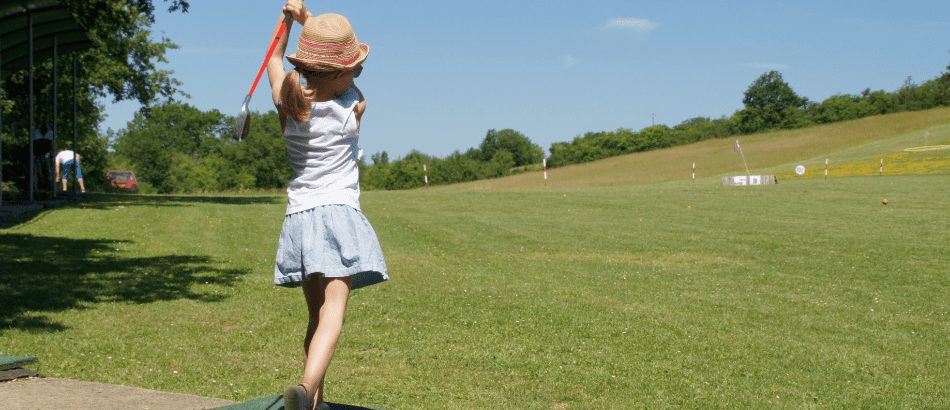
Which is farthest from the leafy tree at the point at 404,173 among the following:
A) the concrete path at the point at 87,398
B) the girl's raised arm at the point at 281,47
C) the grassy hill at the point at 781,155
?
the girl's raised arm at the point at 281,47

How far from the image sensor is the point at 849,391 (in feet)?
16.7

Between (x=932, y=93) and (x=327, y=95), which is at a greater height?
(x=932, y=93)

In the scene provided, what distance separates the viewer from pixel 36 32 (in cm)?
1513

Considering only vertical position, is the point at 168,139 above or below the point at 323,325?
above

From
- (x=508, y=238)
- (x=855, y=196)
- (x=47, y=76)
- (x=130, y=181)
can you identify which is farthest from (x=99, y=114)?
(x=855, y=196)

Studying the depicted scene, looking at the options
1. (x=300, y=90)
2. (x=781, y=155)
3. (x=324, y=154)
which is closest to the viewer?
(x=300, y=90)

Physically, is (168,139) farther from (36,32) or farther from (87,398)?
(87,398)

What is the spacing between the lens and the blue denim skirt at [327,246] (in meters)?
3.32

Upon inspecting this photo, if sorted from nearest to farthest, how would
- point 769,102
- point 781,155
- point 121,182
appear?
point 121,182
point 781,155
point 769,102

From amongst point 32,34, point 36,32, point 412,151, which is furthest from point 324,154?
point 412,151

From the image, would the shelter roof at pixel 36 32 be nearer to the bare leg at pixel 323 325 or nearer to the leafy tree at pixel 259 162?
the bare leg at pixel 323 325

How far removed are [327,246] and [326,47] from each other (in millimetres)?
920

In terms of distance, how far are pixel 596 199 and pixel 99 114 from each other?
25.4 m

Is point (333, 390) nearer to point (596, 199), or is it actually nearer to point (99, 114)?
point (596, 199)
